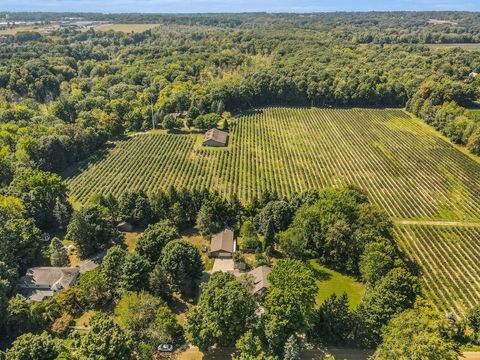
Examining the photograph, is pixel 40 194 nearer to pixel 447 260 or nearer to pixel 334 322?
pixel 334 322

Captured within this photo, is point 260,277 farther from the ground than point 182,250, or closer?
closer

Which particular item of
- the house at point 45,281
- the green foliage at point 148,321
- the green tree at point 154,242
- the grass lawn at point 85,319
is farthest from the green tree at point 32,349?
the green tree at point 154,242

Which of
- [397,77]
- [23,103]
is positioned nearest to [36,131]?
[23,103]

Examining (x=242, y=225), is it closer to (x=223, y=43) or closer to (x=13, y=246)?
(x=13, y=246)

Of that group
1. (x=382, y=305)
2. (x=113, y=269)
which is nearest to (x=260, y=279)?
(x=382, y=305)

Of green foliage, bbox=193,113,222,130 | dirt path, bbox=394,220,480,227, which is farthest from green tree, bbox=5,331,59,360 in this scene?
green foliage, bbox=193,113,222,130

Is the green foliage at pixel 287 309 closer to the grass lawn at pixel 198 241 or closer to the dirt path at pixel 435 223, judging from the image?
the grass lawn at pixel 198 241
